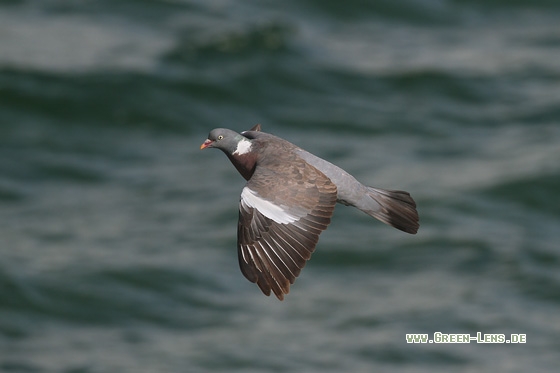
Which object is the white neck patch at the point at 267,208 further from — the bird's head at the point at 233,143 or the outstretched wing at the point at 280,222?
the bird's head at the point at 233,143

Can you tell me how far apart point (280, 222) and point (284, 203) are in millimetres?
155

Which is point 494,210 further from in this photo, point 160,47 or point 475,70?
point 160,47

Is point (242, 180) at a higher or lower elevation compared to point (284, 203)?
higher

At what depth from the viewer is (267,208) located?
24.3ft

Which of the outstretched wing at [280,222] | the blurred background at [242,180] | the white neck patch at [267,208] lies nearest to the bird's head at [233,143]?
the outstretched wing at [280,222]

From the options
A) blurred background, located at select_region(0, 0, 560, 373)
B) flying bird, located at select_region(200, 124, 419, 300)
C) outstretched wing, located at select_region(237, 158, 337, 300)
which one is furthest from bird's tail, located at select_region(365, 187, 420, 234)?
blurred background, located at select_region(0, 0, 560, 373)

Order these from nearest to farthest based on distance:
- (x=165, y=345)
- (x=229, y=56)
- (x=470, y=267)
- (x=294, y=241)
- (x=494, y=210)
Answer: (x=294, y=241) → (x=165, y=345) → (x=470, y=267) → (x=494, y=210) → (x=229, y=56)

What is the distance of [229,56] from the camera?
2645cm

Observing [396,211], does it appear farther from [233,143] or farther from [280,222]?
[233,143]

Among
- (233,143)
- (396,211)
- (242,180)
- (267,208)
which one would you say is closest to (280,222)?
(267,208)

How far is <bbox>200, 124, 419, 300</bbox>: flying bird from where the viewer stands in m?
7.27

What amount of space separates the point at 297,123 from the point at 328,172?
17.0 m

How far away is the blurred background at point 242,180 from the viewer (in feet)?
65.0

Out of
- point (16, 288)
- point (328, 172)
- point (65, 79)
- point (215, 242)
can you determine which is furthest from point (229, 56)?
point (328, 172)
